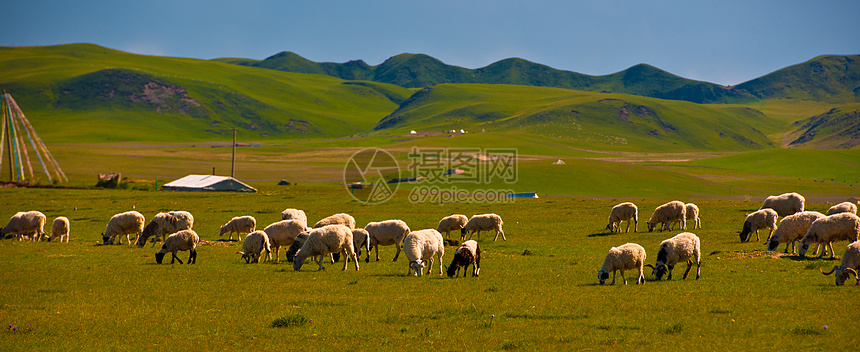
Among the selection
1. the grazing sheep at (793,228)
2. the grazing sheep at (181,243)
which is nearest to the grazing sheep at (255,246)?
the grazing sheep at (181,243)

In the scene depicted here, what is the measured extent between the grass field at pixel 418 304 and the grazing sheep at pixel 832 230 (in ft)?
3.68

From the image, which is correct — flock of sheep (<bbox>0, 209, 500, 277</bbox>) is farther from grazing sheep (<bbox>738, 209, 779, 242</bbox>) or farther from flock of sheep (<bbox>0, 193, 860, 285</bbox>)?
grazing sheep (<bbox>738, 209, 779, 242</bbox>)

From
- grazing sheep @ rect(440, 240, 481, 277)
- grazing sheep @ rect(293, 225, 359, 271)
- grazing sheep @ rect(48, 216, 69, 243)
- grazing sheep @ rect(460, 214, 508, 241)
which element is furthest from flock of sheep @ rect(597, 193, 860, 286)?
grazing sheep @ rect(48, 216, 69, 243)

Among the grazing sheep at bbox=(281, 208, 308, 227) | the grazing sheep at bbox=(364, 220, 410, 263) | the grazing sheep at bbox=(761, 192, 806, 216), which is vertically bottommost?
the grazing sheep at bbox=(281, 208, 308, 227)

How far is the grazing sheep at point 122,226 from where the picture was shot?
102 ft

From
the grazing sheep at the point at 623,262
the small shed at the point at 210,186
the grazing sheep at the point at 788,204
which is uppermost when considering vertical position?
the grazing sheep at the point at 788,204

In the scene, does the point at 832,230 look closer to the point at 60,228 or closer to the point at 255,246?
the point at 255,246

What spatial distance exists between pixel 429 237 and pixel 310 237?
4.51 meters

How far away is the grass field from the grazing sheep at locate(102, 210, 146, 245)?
3082mm

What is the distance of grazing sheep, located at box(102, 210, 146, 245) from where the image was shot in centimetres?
3098

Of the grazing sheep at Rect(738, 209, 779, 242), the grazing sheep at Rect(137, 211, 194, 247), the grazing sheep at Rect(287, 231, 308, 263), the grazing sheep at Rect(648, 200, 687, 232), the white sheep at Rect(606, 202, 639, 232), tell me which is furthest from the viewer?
the white sheep at Rect(606, 202, 639, 232)

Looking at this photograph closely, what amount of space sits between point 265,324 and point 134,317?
3.50 metres

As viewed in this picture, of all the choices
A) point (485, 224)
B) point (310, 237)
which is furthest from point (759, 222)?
point (310, 237)

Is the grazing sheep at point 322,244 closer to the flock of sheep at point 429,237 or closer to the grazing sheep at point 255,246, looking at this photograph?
the flock of sheep at point 429,237
